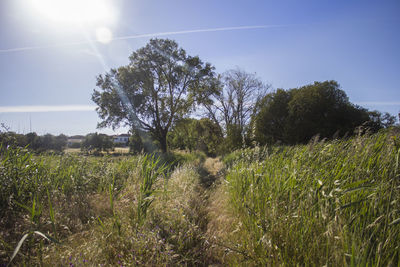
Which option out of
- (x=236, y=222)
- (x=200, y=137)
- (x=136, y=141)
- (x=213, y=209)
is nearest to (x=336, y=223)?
(x=236, y=222)

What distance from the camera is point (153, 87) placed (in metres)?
14.4

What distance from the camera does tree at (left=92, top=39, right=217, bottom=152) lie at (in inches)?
540

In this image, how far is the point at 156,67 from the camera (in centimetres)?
1401

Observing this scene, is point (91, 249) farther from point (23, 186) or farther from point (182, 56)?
point (182, 56)

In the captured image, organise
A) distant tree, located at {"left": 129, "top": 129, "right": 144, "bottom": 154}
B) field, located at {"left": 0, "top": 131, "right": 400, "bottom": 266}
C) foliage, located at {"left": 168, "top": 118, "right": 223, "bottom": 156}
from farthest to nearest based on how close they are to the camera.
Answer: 1. foliage, located at {"left": 168, "top": 118, "right": 223, "bottom": 156}
2. distant tree, located at {"left": 129, "top": 129, "right": 144, "bottom": 154}
3. field, located at {"left": 0, "top": 131, "right": 400, "bottom": 266}

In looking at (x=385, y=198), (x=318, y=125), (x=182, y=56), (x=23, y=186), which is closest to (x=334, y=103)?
(x=318, y=125)

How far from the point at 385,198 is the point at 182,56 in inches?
600

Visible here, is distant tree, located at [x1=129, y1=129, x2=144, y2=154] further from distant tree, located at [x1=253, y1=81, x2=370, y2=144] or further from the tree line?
distant tree, located at [x1=253, y1=81, x2=370, y2=144]

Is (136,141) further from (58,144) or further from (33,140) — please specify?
(33,140)

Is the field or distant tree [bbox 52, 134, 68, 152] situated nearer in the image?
the field

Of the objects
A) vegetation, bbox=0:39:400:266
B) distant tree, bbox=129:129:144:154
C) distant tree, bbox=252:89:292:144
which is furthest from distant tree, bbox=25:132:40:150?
distant tree, bbox=129:129:144:154

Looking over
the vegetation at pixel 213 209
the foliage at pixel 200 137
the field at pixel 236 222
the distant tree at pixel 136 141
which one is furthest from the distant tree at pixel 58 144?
the foliage at pixel 200 137

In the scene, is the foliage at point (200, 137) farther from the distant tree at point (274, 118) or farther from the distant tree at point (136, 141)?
the distant tree at point (274, 118)

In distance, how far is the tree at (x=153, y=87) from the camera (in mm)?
13719
